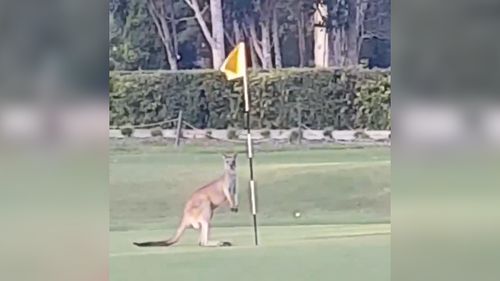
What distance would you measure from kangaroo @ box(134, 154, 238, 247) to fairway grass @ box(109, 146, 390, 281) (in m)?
0.02

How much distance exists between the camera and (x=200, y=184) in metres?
2.57

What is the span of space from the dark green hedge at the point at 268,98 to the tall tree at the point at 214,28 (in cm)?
5

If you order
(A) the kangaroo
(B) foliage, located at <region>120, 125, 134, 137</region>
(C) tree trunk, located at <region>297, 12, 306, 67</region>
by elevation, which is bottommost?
(A) the kangaroo

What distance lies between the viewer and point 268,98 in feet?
8.36

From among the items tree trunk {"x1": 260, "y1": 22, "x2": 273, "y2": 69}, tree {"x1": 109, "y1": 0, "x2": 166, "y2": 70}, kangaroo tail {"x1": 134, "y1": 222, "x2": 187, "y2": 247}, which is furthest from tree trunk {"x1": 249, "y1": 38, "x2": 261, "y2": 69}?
kangaroo tail {"x1": 134, "y1": 222, "x2": 187, "y2": 247}

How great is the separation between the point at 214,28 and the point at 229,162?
409 mm

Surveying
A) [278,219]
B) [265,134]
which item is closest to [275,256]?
[278,219]

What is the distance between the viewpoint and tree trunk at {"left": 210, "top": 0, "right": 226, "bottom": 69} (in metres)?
2.54

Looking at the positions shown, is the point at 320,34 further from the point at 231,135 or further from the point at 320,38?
the point at 231,135
